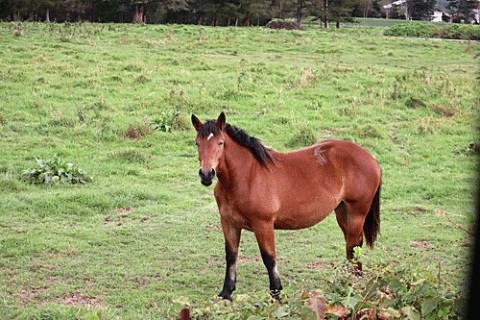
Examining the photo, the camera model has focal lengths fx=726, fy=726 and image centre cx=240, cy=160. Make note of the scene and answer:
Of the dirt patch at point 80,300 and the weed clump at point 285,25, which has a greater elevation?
the weed clump at point 285,25

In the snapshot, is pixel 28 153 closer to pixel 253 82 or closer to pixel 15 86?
pixel 15 86

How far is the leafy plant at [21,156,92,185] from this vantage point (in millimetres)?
10109

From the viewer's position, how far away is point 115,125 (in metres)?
13.3

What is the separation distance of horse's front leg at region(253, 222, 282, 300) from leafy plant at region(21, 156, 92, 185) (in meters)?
4.56

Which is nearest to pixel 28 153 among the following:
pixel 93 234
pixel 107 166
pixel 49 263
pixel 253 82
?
pixel 107 166

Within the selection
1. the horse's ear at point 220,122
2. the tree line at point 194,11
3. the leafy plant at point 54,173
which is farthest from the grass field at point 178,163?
the tree line at point 194,11

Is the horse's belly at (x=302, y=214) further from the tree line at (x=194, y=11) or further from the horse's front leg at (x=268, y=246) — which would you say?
the tree line at (x=194, y=11)

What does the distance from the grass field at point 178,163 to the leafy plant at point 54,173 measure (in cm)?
16

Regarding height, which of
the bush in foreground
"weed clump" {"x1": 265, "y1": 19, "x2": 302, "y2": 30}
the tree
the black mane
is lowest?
the bush in foreground

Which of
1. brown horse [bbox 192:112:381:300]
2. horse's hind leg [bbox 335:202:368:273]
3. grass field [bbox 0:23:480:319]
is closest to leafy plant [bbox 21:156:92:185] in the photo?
grass field [bbox 0:23:480:319]

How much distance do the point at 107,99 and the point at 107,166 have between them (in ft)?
15.0

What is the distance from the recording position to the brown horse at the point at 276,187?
6328mm

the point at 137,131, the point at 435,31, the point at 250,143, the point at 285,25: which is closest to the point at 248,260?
the point at 250,143

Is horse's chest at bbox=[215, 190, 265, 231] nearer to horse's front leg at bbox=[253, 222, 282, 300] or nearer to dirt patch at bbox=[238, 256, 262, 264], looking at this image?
horse's front leg at bbox=[253, 222, 282, 300]
